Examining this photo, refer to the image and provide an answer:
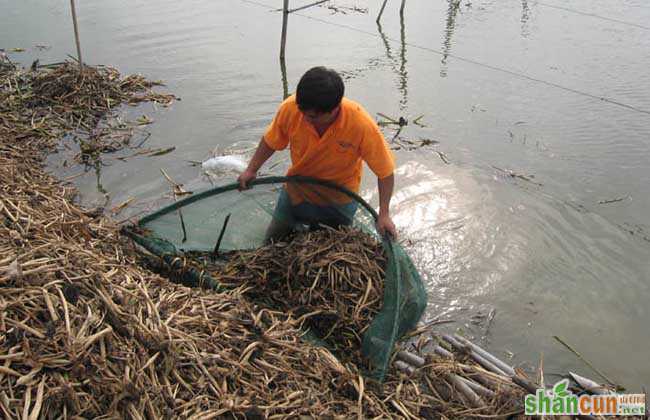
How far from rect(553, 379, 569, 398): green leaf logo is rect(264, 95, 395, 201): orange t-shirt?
1366 millimetres

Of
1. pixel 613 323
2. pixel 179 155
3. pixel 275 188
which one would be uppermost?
pixel 275 188

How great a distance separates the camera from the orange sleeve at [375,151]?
2.74m

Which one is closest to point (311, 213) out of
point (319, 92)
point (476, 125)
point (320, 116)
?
point (320, 116)

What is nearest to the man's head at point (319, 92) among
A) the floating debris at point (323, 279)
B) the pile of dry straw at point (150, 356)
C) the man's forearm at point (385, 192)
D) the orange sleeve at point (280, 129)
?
the orange sleeve at point (280, 129)

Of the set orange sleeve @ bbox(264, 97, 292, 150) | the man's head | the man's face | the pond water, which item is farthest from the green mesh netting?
the pond water

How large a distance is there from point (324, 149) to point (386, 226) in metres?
0.56

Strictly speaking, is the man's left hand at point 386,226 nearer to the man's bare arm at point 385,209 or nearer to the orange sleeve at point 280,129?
the man's bare arm at point 385,209

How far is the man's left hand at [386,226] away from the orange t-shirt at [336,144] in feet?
0.78

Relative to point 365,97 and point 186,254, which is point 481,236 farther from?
point 365,97

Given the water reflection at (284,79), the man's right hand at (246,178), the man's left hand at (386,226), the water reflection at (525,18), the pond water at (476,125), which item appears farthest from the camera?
the water reflection at (525,18)

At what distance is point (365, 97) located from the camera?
6.87 meters

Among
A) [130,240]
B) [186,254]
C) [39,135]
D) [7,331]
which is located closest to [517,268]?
[186,254]

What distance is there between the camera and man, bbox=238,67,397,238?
247cm

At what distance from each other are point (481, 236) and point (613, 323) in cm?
118
